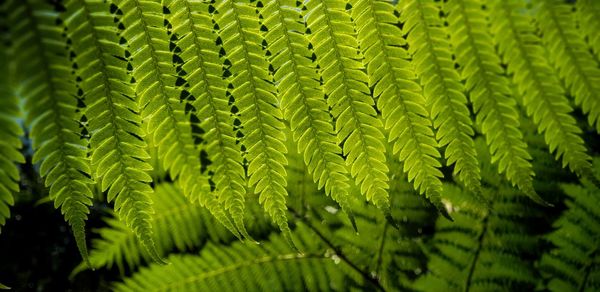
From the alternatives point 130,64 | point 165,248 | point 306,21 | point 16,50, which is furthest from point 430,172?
point 165,248

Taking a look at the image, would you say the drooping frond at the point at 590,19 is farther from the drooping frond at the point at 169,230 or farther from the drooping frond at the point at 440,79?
the drooping frond at the point at 169,230

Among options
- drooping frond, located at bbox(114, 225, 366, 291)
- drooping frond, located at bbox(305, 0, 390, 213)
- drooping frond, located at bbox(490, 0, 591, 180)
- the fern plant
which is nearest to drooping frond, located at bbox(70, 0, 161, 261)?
the fern plant

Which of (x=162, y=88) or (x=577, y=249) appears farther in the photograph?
(x=577, y=249)

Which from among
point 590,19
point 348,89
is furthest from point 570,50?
point 348,89

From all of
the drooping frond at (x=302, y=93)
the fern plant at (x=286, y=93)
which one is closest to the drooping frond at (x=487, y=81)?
the fern plant at (x=286, y=93)

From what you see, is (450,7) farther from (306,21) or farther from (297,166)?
(297,166)

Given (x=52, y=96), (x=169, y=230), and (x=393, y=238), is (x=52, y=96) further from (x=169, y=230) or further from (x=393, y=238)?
(x=169, y=230)

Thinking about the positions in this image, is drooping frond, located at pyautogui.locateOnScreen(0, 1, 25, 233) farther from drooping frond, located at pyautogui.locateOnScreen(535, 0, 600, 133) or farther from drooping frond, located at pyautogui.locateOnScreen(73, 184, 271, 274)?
drooping frond, located at pyautogui.locateOnScreen(73, 184, 271, 274)
